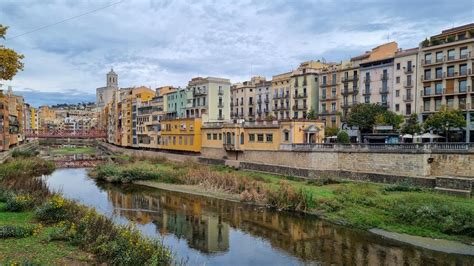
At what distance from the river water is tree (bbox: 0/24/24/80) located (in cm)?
955

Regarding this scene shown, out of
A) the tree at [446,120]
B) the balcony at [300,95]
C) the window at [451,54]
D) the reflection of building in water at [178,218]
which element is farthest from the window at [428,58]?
the reflection of building in water at [178,218]

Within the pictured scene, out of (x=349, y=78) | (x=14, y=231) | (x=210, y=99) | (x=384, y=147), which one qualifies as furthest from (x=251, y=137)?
(x=14, y=231)

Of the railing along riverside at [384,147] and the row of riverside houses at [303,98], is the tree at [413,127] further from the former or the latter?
the railing along riverside at [384,147]

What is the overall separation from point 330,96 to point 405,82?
14361mm

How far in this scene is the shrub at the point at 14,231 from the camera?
15445 mm

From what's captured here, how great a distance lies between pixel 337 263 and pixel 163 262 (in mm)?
8437

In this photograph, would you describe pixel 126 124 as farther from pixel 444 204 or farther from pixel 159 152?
pixel 444 204

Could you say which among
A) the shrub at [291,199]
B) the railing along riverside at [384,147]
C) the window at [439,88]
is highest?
the window at [439,88]

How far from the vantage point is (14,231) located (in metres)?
15.7

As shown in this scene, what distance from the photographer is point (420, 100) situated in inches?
2087

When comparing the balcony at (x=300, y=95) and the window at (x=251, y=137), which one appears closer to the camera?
the window at (x=251, y=137)

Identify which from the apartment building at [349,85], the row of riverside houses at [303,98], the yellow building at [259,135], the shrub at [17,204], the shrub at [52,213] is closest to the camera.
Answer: the shrub at [52,213]

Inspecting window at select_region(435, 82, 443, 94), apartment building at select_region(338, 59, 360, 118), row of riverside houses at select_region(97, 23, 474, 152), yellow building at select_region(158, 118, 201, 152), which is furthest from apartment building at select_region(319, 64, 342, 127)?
yellow building at select_region(158, 118, 201, 152)

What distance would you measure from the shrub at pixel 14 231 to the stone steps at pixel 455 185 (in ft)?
88.6
